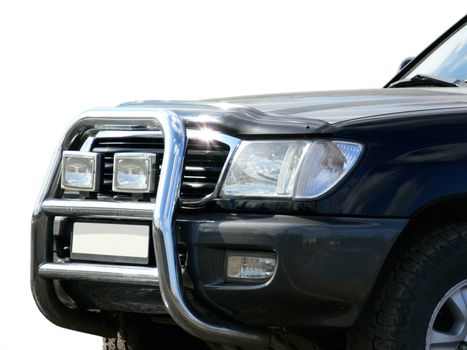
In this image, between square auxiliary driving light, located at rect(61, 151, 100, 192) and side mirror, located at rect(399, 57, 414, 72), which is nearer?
square auxiliary driving light, located at rect(61, 151, 100, 192)

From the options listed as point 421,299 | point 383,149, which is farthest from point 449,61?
point 421,299

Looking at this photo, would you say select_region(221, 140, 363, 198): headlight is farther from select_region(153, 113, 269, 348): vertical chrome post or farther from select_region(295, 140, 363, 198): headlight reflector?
select_region(153, 113, 269, 348): vertical chrome post

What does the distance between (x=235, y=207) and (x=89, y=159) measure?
69 centimetres

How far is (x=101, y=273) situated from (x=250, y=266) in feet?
1.89

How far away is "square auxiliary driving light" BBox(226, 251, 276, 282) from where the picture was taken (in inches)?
152

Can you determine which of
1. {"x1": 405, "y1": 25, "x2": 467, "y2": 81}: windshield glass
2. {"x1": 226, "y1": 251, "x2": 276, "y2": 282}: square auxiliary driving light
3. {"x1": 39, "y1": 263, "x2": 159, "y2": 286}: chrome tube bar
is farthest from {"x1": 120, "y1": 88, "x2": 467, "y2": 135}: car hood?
{"x1": 405, "y1": 25, "x2": 467, "y2": 81}: windshield glass

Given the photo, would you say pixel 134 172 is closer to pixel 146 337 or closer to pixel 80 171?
pixel 80 171

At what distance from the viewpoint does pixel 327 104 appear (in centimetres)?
443

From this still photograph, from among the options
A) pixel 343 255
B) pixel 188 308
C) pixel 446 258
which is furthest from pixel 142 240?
pixel 446 258

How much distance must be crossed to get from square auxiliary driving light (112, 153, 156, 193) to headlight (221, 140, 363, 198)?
0.29m

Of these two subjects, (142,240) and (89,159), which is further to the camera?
(89,159)

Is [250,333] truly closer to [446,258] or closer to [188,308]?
[188,308]

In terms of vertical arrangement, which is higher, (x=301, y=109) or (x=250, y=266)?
(x=301, y=109)

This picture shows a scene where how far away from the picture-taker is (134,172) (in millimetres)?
4191
